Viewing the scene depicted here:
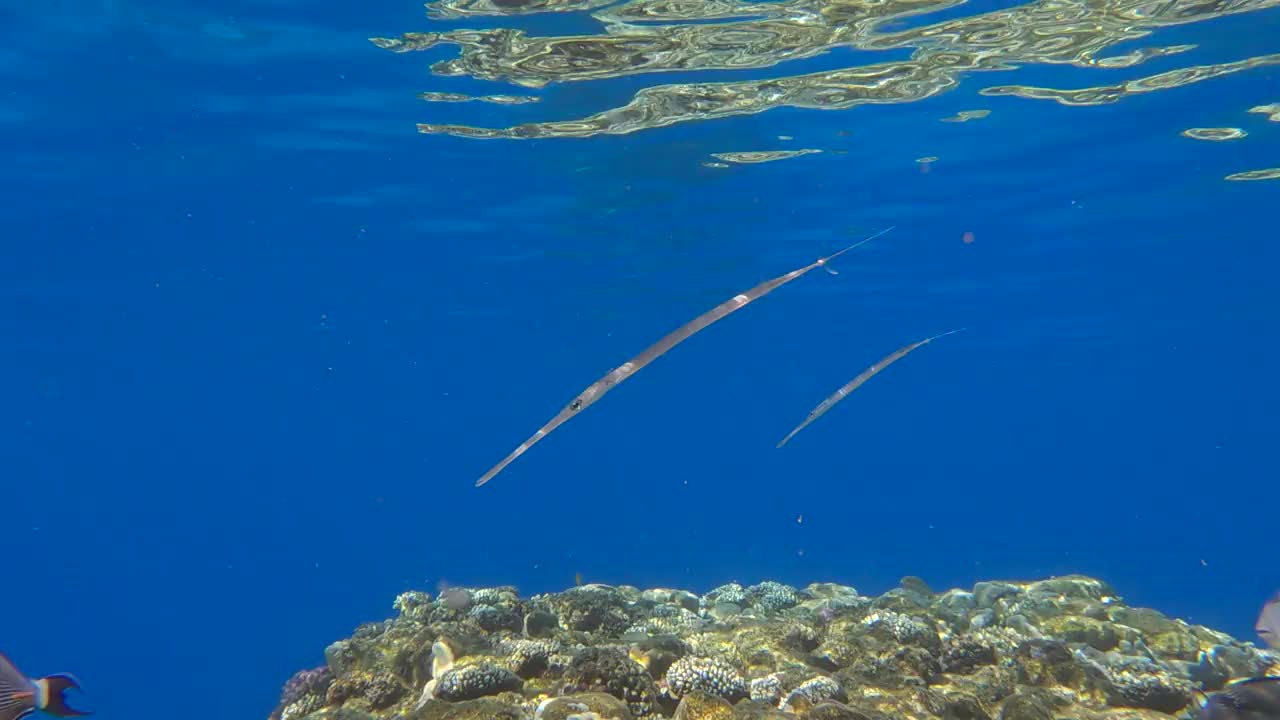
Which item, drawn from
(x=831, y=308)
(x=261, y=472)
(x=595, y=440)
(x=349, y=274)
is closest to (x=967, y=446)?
(x=595, y=440)

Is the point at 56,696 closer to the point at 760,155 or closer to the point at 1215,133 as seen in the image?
the point at 760,155

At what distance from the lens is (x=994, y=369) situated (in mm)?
61531

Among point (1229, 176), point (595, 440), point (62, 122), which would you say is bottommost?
point (595, 440)

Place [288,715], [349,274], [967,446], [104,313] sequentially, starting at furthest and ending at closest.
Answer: [967,446] → [104,313] → [349,274] → [288,715]

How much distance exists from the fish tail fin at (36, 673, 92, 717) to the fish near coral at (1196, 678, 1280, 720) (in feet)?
23.5

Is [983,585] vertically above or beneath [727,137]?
beneath

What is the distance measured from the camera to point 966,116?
58.7 ft

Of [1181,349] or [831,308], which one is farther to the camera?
[1181,349]

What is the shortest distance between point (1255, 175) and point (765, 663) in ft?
78.6

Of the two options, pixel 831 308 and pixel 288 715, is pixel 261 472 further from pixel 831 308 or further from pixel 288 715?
pixel 288 715

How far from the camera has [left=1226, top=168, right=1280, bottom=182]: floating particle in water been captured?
21.9 meters

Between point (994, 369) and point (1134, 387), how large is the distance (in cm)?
1897

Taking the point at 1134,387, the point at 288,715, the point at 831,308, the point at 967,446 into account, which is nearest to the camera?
the point at 288,715

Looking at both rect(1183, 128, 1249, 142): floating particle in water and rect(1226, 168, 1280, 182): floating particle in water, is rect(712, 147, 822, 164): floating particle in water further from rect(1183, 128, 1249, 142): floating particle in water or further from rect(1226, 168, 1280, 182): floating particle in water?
rect(1226, 168, 1280, 182): floating particle in water
